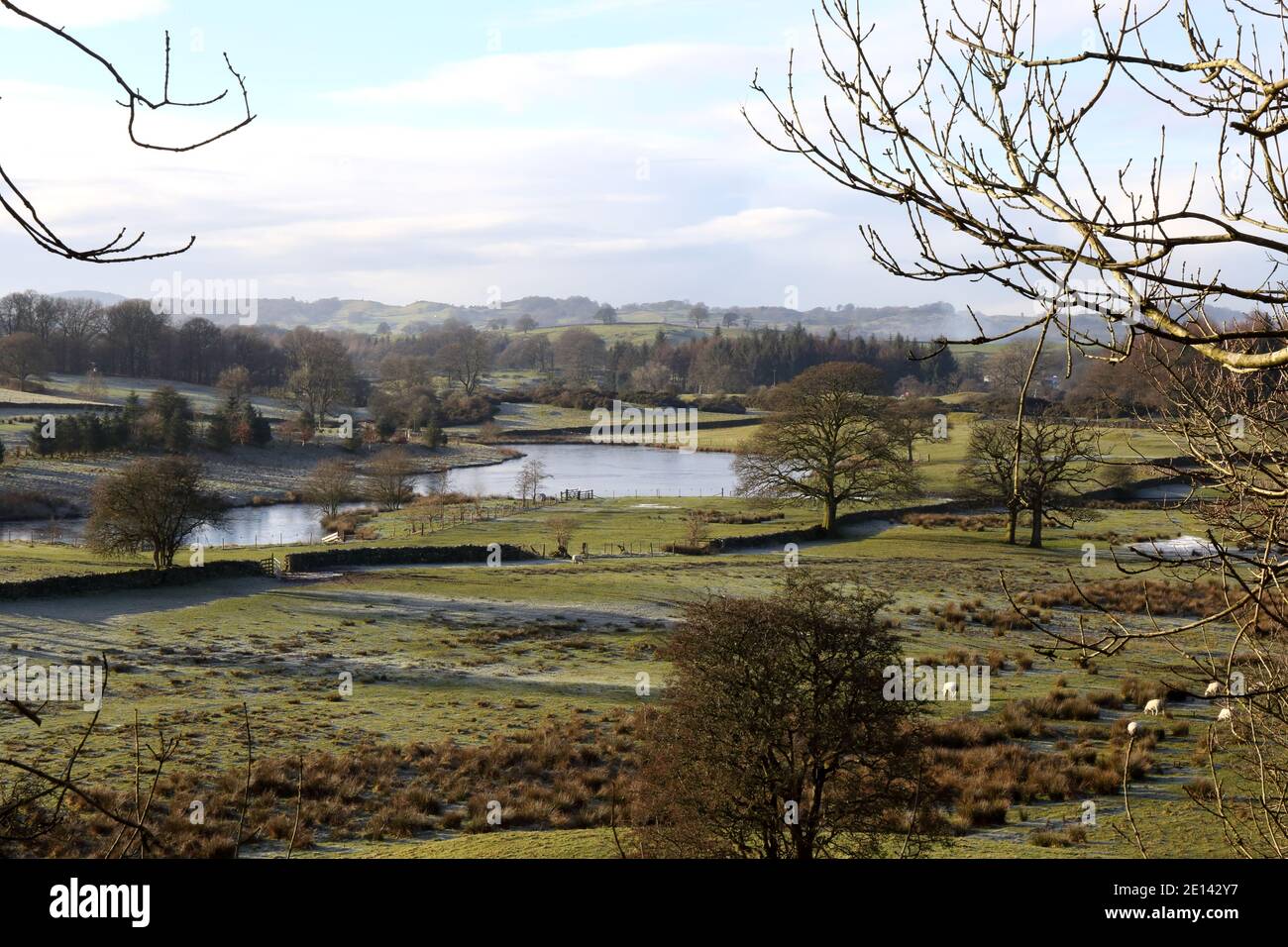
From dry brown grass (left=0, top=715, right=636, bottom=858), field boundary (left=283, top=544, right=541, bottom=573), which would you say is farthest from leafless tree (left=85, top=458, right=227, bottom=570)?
dry brown grass (left=0, top=715, right=636, bottom=858)

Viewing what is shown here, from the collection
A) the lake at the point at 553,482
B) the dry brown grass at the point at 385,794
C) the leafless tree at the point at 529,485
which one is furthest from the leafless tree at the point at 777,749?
the leafless tree at the point at 529,485

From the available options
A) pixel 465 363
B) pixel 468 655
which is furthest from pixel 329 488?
pixel 465 363

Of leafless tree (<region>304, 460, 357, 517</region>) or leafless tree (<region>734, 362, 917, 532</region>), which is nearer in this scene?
leafless tree (<region>734, 362, 917, 532</region>)

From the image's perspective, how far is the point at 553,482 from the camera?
2817 inches

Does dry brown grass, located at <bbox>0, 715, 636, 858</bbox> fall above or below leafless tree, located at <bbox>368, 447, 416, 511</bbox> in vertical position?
below

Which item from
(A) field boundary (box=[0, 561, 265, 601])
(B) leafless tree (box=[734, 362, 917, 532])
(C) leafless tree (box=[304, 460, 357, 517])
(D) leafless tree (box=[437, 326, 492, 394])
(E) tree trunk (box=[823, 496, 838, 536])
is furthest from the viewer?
(D) leafless tree (box=[437, 326, 492, 394])

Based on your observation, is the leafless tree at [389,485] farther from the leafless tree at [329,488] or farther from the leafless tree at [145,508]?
the leafless tree at [145,508]

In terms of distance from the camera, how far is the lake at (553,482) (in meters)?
50.0

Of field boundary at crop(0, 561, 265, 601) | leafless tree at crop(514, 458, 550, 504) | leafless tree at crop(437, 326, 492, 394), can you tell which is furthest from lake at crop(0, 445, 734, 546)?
leafless tree at crop(437, 326, 492, 394)

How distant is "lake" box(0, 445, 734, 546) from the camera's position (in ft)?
164

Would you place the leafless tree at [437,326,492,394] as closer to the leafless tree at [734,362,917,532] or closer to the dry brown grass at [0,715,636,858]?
the leafless tree at [734,362,917,532]

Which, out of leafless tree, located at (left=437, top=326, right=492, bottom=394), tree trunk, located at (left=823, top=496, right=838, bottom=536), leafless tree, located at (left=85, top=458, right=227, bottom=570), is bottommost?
tree trunk, located at (left=823, top=496, right=838, bottom=536)

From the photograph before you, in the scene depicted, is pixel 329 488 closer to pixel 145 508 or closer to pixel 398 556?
pixel 398 556

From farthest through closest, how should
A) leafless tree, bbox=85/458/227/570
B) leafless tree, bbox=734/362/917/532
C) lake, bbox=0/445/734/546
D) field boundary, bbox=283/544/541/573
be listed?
lake, bbox=0/445/734/546
leafless tree, bbox=734/362/917/532
field boundary, bbox=283/544/541/573
leafless tree, bbox=85/458/227/570
